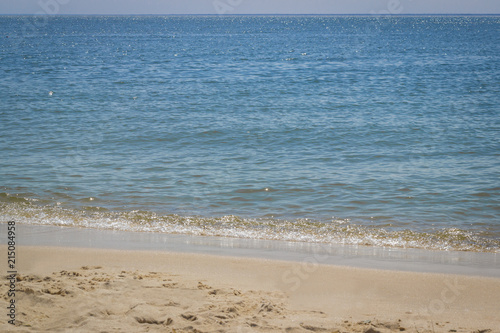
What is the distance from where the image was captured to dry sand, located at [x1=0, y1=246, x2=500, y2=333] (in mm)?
4629

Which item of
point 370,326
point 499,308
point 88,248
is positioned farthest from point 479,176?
point 88,248

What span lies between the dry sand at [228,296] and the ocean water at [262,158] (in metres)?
1.51

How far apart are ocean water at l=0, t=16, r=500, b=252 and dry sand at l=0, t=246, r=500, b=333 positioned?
4.95 feet

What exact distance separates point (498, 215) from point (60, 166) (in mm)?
9625

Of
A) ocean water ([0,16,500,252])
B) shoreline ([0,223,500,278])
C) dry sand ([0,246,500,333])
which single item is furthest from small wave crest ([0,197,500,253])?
dry sand ([0,246,500,333])

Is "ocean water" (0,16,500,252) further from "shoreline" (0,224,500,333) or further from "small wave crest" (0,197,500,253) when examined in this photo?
"shoreline" (0,224,500,333)

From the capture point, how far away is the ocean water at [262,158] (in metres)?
8.54

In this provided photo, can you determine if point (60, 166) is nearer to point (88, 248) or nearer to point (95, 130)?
point (95, 130)

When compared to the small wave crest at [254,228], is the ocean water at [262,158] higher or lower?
higher

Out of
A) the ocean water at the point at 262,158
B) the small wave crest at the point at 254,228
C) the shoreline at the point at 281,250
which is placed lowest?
the shoreline at the point at 281,250

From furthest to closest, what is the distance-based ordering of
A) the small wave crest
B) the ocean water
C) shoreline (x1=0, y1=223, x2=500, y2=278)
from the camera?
1. the ocean water
2. the small wave crest
3. shoreline (x1=0, y1=223, x2=500, y2=278)

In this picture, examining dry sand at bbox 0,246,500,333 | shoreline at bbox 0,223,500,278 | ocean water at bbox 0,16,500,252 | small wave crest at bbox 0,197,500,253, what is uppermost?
ocean water at bbox 0,16,500,252

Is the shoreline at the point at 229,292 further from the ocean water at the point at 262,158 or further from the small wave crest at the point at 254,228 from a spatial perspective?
the ocean water at the point at 262,158

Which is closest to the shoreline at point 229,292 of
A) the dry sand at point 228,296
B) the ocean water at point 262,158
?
the dry sand at point 228,296
